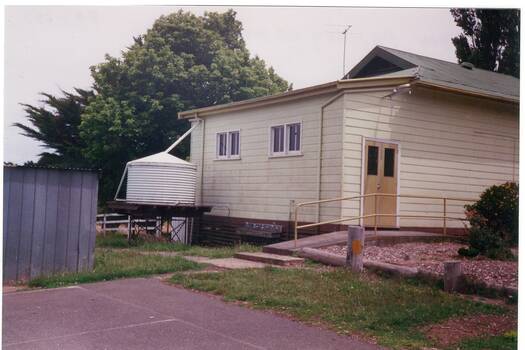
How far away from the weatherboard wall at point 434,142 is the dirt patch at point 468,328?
6583 mm

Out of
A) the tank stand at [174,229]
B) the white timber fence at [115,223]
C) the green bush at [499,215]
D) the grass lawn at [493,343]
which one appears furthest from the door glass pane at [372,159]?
the white timber fence at [115,223]

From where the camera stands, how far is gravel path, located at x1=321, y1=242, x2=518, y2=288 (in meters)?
9.46

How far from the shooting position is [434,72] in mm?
15891

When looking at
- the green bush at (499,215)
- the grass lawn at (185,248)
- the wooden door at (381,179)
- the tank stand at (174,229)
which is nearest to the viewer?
the green bush at (499,215)

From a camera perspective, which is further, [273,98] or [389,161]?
[273,98]

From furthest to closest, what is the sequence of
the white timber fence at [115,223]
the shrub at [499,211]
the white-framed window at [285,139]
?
the white timber fence at [115,223] < the white-framed window at [285,139] < the shrub at [499,211]

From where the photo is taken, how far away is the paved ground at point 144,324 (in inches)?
247

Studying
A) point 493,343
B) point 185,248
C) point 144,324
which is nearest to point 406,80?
point 185,248

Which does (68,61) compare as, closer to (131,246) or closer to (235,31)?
(131,246)

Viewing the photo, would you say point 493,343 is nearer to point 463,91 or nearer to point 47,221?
point 47,221

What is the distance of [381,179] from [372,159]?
0.56 meters

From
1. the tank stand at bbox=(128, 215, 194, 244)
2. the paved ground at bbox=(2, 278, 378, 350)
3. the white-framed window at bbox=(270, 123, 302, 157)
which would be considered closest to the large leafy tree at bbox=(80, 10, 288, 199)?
the tank stand at bbox=(128, 215, 194, 244)

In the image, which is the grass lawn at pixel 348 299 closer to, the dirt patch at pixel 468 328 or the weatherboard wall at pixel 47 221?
the dirt patch at pixel 468 328

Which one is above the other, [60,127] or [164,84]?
→ [164,84]
